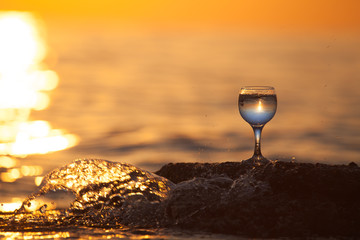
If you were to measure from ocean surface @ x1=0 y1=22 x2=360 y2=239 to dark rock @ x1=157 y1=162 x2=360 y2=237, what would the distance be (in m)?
0.34

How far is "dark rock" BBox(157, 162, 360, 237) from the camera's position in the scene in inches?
175

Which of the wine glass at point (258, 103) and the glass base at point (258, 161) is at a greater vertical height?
the wine glass at point (258, 103)

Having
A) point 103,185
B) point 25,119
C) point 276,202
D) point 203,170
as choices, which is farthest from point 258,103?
point 25,119

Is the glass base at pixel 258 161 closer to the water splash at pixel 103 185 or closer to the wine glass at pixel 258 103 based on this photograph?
the wine glass at pixel 258 103

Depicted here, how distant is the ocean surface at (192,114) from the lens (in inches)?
466

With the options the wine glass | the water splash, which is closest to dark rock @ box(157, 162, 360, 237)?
the water splash

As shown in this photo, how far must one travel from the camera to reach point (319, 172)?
4777 millimetres

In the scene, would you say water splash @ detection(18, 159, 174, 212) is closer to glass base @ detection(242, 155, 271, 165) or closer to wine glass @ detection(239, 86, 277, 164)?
glass base @ detection(242, 155, 271, 165)

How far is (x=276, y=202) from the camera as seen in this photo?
4609 mm

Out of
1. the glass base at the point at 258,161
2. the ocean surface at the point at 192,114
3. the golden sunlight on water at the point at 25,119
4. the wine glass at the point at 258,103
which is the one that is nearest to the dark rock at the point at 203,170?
the glass base at the point at 258,161

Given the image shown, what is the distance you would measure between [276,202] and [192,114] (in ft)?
39.5

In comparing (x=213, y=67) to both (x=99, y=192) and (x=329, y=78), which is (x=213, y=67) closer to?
(x=329, y=78)

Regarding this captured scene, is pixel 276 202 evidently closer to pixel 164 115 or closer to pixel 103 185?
pixel 103 185

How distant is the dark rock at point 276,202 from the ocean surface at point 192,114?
34cm
